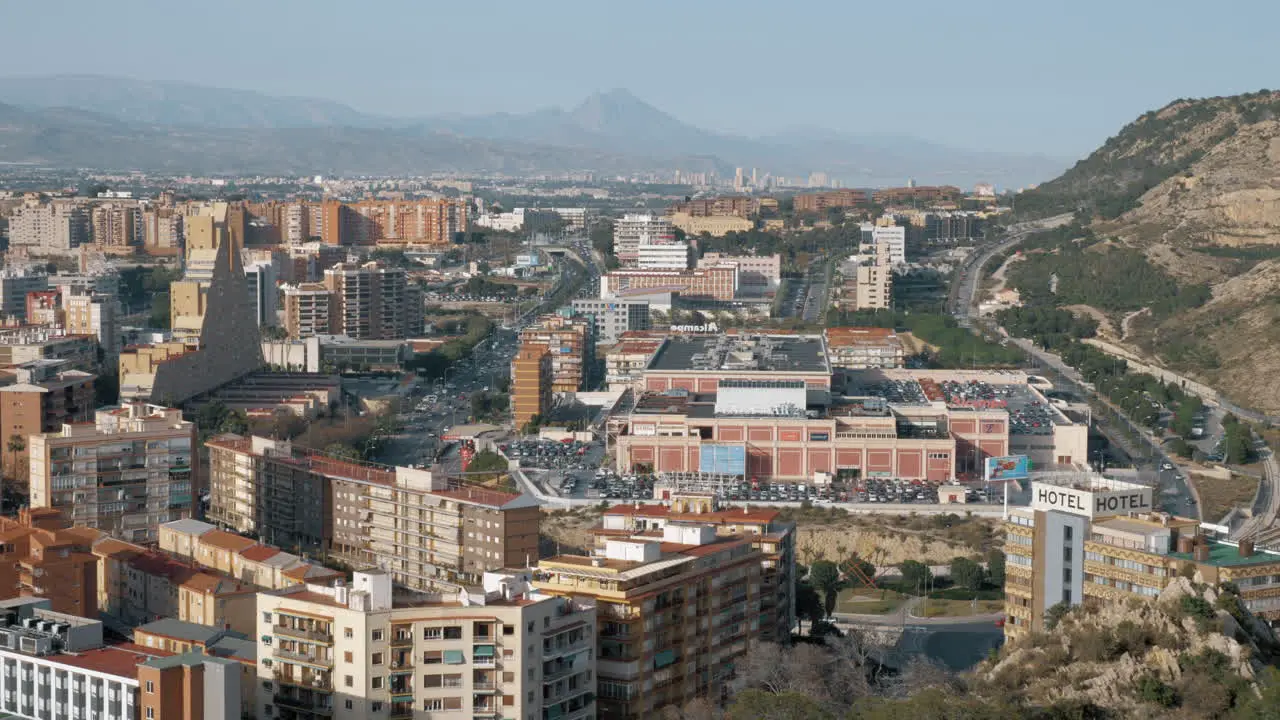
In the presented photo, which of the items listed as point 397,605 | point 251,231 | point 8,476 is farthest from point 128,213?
point 397,605

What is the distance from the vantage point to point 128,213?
58.9 metres

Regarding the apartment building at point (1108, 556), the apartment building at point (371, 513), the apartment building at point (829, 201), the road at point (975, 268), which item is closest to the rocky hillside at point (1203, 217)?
the road at point (975, 268)

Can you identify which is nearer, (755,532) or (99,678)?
(99,678)

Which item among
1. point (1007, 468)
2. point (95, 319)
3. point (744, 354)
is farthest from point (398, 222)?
point (1007, 468)

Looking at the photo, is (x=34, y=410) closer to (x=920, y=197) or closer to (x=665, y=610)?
(x=665, y=610)

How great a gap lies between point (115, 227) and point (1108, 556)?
48554 mm

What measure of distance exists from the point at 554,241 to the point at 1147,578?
5180cm

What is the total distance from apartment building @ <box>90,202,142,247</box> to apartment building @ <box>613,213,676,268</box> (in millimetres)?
14038

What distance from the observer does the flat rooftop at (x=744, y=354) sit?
1249 inches

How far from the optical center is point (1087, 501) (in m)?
14.8

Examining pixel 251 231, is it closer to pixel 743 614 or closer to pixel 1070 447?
pixel 1070 447

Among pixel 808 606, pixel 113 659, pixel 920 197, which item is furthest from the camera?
pixel 920 197

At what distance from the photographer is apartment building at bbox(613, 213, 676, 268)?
5541 cm

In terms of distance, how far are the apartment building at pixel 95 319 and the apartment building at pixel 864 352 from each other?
12945 mm
